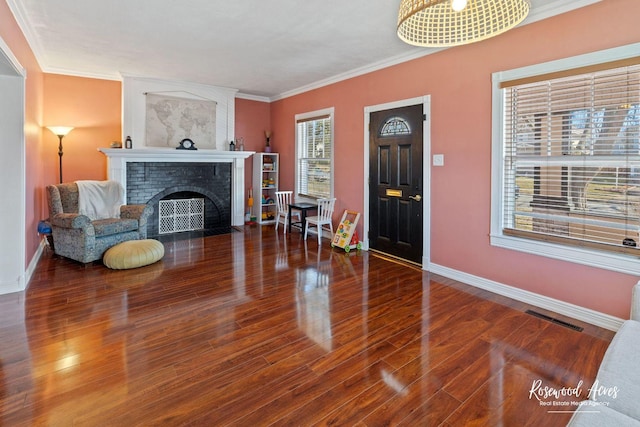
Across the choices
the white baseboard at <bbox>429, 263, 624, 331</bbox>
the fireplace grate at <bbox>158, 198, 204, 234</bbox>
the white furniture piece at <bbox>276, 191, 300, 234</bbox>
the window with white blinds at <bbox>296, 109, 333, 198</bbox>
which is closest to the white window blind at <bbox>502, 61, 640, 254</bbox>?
the white baseboard at <bbox>429, 263, 624, 331</bbox>

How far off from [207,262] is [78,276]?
1358 millimetres

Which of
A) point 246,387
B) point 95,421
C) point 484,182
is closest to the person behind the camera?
point 95,421

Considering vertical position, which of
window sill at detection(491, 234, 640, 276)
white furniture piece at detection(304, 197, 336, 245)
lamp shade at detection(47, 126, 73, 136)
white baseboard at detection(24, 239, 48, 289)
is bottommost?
white baseboard at detection(24, 239, 48, 289)

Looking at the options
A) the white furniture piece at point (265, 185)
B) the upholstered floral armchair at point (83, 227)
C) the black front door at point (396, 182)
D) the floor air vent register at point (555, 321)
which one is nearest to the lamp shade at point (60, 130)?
the upholstered floral armchair at point (83, 227)

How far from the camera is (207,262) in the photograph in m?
4.49

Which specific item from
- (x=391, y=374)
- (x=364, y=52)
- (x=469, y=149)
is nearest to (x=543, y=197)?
(x=469, y=149)

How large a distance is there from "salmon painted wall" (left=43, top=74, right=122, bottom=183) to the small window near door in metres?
4.34

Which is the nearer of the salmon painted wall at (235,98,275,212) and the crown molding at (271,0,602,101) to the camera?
the crown molding at (271,0,602,101)

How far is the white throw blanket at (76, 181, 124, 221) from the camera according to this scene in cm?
479

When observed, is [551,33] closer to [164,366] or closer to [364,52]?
[364,52]

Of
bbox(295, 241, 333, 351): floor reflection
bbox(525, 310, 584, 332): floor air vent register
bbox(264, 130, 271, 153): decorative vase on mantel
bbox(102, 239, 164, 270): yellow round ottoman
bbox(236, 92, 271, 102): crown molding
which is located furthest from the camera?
bbox(264, 130, 271, 153): decorative vase on mantel

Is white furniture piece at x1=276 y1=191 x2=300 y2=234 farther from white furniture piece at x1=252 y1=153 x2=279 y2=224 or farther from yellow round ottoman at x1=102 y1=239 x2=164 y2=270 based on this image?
yellow round ottoman at x1=102 y1=239 x2=164 y2=270

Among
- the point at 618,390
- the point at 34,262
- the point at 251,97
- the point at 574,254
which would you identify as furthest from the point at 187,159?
the point at 618,390

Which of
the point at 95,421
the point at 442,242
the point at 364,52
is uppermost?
the point at 364,52
